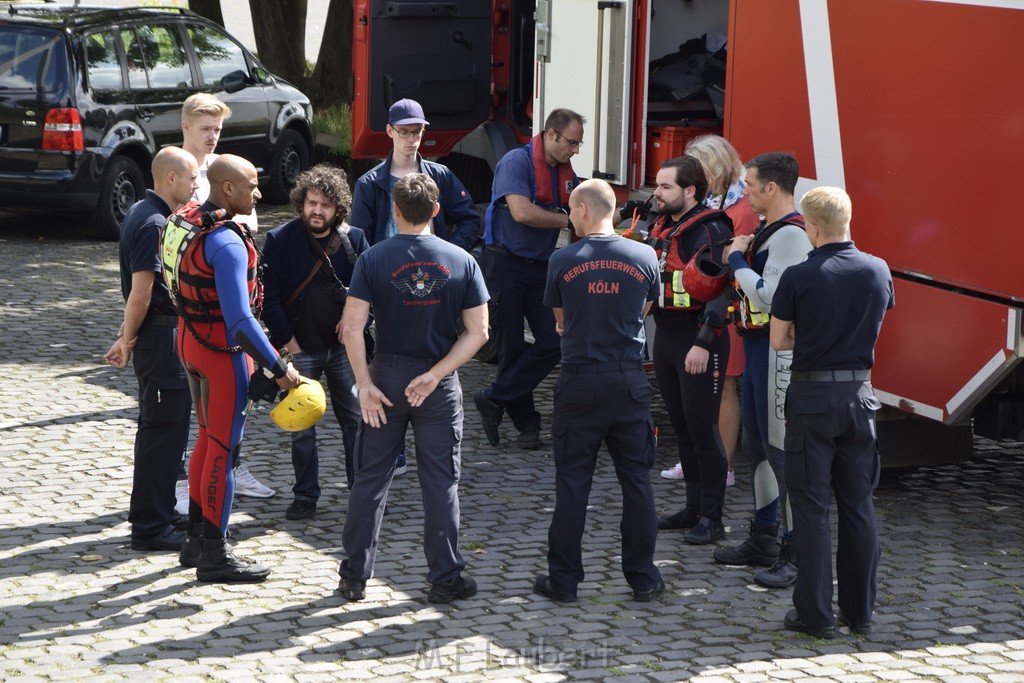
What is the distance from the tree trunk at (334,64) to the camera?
688 inches

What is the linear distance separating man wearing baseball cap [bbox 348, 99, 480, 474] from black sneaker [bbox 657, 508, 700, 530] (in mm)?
1323

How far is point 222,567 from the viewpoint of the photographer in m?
5.68

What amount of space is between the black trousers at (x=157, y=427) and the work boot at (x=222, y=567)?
486 millimetres

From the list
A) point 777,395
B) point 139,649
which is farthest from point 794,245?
point 139,649

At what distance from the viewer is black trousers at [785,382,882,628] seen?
16.7 ft

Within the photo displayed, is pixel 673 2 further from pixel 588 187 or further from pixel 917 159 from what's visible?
pixel 588 187


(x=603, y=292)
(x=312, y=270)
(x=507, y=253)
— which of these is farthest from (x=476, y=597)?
(x=507, y=253)

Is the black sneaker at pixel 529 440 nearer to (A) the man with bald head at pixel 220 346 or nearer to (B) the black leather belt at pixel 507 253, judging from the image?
(B) the black leather belt at pixel 507 253

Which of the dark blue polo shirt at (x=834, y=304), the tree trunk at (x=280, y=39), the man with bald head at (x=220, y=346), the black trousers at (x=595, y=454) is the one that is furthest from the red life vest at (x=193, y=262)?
the tree trunk at (x=280, y=39)

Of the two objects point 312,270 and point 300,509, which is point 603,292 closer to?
point 312,270

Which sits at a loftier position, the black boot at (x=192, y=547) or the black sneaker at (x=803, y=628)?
the black boot at (x=192, y=547)

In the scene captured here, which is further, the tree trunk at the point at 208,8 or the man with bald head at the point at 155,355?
the tree trunk at the point at 208,8

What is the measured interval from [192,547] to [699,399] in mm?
2166

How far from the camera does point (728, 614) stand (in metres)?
5.46
